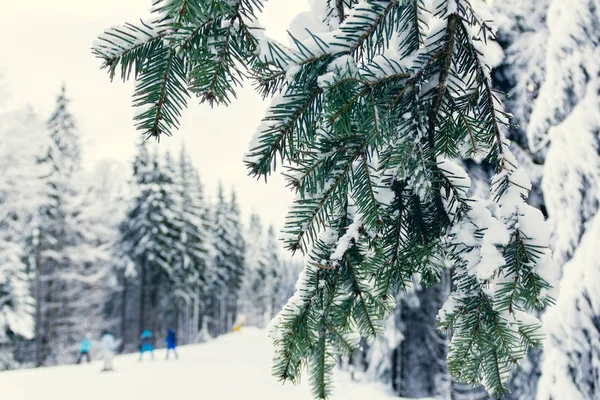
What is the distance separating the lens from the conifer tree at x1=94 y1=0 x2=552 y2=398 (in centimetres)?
101

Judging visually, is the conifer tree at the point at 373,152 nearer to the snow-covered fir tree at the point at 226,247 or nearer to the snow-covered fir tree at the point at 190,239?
the snow-covered fir tree at the point at 190,239

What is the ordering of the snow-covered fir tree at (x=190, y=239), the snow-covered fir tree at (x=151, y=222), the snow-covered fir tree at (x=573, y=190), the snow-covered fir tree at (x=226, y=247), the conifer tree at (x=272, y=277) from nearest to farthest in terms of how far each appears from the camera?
the snow-covered fir tree at (x=573, y=190) → the snow-covered fir tree at (x=151, y=222) → the snow-covered fir tree at (x=190, y=239) → the snow-covered fir tree at (x=226, y=247) → the conifer tree at (x=272, y=277)

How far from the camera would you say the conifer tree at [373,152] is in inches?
39.8

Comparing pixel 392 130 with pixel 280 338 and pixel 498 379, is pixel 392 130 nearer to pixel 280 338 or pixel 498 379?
pixel 280 338

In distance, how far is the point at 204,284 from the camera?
38.1 meters

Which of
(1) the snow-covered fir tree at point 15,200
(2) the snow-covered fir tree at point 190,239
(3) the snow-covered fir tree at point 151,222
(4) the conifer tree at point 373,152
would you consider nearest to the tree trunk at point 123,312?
(2) the snow-covered fir tree at point 190,239

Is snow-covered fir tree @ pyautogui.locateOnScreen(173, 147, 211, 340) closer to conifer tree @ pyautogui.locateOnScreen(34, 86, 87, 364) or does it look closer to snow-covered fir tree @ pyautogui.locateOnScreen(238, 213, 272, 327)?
conifer tree @ pyautogui.locateOnScreen(34, 86, 87, 364)

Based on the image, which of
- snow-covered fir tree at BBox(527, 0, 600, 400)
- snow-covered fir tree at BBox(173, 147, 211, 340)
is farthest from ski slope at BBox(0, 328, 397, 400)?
snow-covered fir tree at BBox(173, 147, 211, 340)

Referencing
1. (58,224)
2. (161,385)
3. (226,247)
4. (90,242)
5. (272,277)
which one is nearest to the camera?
(161,385)

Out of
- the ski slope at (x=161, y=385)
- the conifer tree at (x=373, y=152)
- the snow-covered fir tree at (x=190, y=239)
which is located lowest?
the ski slope at (x=161, y=385)

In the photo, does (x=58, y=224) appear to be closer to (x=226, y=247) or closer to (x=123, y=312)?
(x=123, y=312)

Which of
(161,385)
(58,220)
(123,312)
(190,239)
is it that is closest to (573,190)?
(161,385)

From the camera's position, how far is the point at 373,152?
121cm

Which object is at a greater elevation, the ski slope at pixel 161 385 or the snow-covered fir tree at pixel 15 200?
the snow-covered fir tree at pixel 15 200
